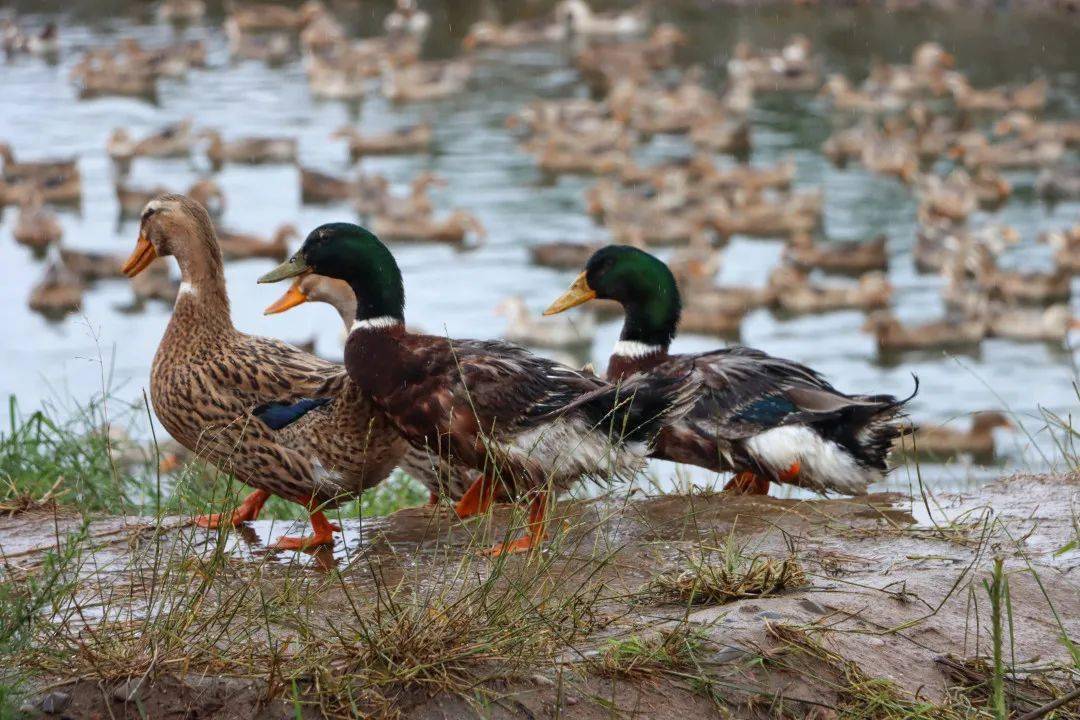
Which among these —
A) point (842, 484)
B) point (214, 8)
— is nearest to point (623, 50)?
point (214, 8)

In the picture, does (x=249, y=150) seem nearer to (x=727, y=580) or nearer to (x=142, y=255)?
(x=142, y=255)

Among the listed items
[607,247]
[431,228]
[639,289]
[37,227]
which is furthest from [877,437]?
[37,227]

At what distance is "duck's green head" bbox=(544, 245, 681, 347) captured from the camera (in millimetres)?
6680

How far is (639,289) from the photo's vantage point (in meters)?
6.75

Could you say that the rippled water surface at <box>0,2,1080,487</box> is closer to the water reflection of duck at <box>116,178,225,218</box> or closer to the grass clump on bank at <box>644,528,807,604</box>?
the water reflection of duck at <box>116,178,225,218</box>

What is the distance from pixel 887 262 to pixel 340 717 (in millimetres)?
13745

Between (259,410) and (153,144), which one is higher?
(259,410)

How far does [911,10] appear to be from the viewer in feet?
88.0

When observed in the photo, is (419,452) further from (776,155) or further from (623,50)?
(623,50)

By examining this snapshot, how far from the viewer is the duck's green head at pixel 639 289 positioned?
21.9ft

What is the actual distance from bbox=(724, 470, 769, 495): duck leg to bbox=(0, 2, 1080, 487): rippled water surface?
151cm

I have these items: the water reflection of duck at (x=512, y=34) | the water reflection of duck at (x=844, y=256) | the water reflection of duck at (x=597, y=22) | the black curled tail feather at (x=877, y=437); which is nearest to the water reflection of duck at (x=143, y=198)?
the water reflection of duck at (x=844, y=256)

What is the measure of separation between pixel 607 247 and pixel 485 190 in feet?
40.7

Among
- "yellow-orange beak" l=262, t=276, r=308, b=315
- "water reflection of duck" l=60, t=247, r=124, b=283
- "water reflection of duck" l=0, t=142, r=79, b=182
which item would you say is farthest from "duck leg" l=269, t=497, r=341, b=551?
"water reflection of duck" l=0, t=142, r=79, b=182
